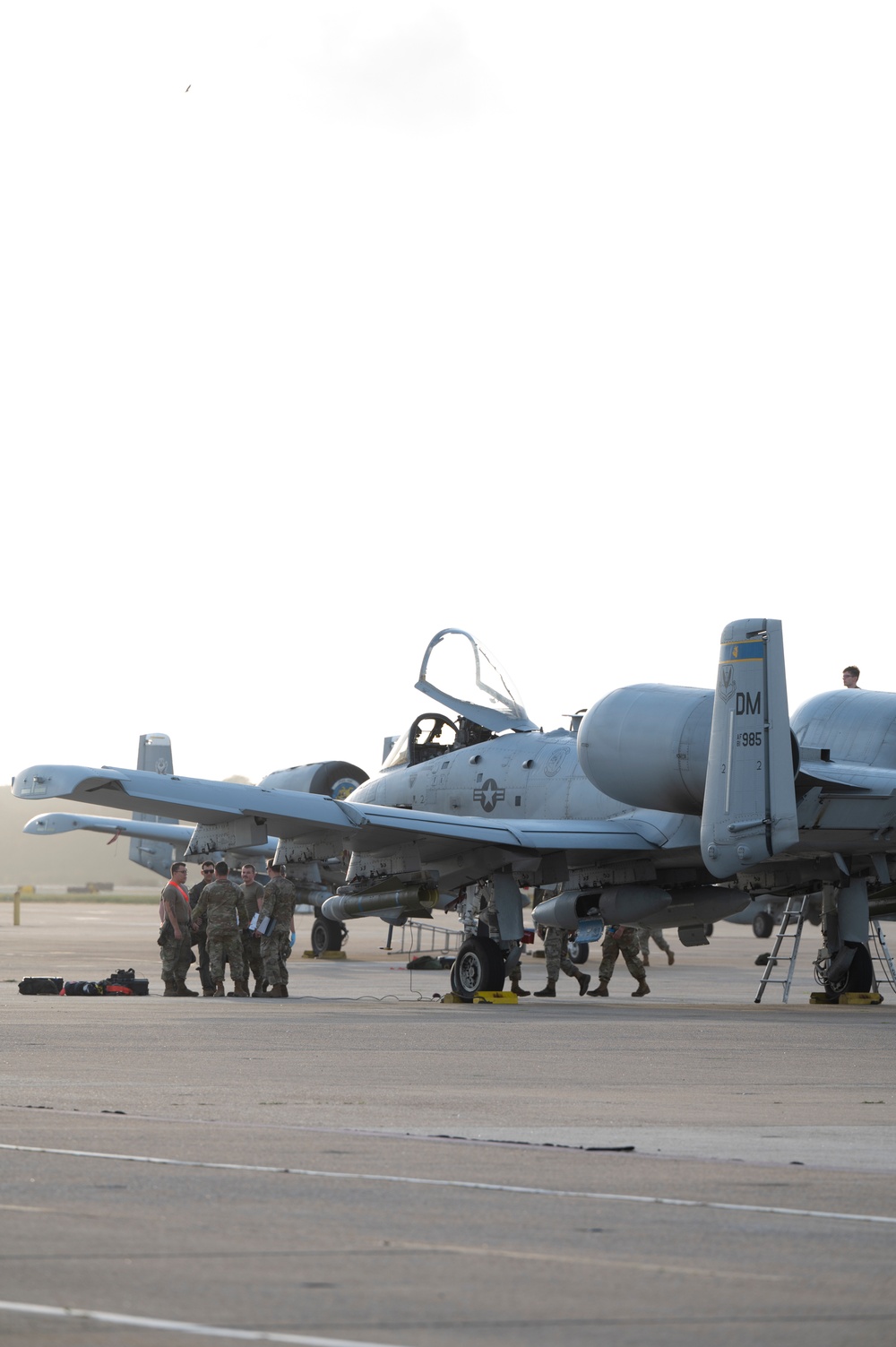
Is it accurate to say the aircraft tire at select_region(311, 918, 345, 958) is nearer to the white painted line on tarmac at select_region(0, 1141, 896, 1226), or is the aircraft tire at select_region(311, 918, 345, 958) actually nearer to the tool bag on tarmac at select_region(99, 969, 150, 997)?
the tool bag on tarmac at select_region(99, 969, 150, 997)

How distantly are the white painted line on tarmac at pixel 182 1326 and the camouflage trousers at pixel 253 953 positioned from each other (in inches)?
783

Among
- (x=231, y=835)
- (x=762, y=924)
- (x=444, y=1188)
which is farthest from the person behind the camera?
(x=762, y=924)

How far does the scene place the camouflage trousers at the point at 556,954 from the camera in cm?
2694

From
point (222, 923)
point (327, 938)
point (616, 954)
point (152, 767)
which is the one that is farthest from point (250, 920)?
point (152, 767)

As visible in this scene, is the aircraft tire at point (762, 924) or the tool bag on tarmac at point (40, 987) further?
the aircraft tire at point (762, 924)

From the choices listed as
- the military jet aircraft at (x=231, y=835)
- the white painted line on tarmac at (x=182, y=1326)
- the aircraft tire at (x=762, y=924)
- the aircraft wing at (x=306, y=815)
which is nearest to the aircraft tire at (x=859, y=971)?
the aircraft wing at (x=306, y=815)

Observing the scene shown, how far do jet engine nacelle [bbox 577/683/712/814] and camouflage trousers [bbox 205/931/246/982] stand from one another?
18.8ft

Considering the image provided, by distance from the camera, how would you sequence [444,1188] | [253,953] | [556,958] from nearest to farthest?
1. [444,1188]
2. [253,953]
3. [556,958]

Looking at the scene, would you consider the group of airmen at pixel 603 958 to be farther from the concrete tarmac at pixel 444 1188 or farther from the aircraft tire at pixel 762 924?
the aircraft tire at pixel 762 924

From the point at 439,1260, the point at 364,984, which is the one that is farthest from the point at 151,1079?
the point at 364,984

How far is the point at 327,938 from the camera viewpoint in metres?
42.8

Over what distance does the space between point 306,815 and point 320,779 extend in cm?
1393

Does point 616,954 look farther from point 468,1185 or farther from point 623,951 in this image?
point 468,1185

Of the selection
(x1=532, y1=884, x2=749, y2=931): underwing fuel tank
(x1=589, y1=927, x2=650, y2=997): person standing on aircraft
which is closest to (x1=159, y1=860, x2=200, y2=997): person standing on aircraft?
(x1=532, y1=884, x2=749, y2=931): underwing fuel tank
